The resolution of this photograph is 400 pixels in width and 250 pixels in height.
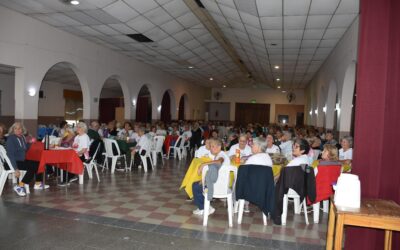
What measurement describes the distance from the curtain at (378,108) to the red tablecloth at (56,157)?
4.66 m

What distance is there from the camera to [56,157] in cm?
561

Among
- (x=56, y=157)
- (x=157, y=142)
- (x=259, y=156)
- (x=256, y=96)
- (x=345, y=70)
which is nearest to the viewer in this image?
(x=259, y=156)

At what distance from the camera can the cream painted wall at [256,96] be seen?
2419 centimetres

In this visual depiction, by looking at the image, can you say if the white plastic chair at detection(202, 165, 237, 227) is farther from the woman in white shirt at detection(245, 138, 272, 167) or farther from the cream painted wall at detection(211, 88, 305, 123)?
the cream painted wall at detection(211, 88, 305, 123)

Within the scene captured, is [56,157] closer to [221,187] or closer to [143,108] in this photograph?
[221,187]

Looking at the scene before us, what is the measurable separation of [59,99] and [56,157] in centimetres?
1237

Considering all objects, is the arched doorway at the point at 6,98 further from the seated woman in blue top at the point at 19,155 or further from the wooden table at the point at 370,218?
the wooden table at the point at 370,218

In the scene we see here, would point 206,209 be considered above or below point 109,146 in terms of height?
below

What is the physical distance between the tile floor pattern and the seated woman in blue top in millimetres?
217

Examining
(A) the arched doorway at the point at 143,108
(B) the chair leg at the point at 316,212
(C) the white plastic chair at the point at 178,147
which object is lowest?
(B) the chair leg at the point at 316,212

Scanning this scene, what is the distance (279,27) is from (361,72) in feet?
17.0

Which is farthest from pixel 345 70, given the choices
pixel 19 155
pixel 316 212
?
pixel 19 155

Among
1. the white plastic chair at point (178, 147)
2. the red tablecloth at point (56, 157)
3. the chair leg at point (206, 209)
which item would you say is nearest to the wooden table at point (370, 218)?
the chair leg at point (206, 209)

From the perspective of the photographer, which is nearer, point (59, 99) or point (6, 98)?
point (6, 98)
